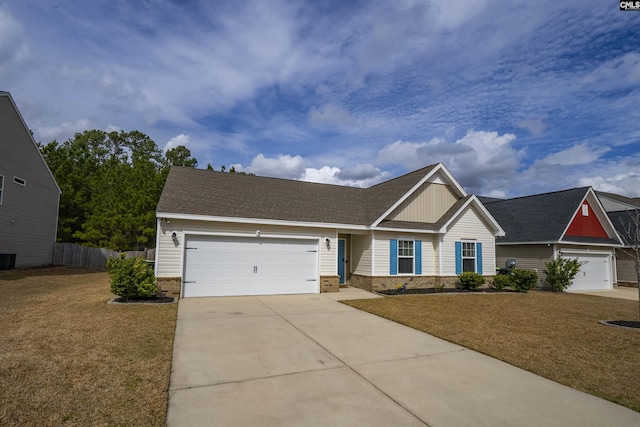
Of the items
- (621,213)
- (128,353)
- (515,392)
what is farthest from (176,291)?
(621,213)

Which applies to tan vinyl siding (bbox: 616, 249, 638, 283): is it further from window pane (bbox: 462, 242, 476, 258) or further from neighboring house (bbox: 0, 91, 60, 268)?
neighboring house (bbox: 0, 91, 60, 268)

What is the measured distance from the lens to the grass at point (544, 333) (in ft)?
18.3

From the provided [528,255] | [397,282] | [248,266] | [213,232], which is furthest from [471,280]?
[213,232]

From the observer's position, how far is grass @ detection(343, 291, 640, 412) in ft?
18.3

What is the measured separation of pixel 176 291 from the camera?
1198cm

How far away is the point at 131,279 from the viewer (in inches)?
405

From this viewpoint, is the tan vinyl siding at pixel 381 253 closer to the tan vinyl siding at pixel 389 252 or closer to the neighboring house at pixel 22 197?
the tan vinyl siding at pixel 389 252

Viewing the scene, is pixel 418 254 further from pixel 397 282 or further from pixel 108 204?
pixel 108 204

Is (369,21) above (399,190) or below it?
above

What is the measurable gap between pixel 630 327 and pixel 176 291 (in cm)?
1303

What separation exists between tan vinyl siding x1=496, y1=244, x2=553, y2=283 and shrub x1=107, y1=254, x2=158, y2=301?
757 inches

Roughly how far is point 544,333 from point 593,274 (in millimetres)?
16459

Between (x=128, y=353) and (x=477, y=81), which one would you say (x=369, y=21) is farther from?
(x=128, y=353)

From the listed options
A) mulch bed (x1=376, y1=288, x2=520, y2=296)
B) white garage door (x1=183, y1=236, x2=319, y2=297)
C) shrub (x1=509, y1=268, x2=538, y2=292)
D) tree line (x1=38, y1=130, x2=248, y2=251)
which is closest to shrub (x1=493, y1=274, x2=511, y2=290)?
mulch bed (x1=376, y1=288, x2=520, y2=296)
